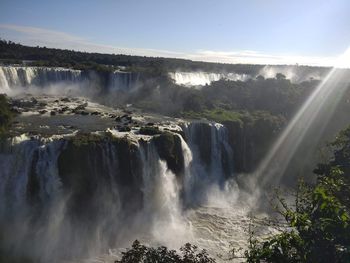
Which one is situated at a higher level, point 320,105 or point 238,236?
point 320,105

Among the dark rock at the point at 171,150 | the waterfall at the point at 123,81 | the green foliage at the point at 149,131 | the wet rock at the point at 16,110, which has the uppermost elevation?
the waterfall at the point at 123,81

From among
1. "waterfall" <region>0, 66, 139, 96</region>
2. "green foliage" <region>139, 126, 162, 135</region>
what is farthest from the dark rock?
"waterfall" <region>0, 66, 139, 96</region>

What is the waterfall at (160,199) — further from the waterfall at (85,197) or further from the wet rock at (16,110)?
the wet rock at (16,110)

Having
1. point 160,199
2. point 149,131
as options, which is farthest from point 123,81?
point 160,199

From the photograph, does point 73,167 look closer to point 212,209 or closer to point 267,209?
point 212,209

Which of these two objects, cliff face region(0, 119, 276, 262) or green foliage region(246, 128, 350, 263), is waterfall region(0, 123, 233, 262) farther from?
green foliage region(246, 128, 350, 263)

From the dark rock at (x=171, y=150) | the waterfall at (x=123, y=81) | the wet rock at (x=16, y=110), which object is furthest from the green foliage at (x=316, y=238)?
the waterfall at (x=123, y=81)

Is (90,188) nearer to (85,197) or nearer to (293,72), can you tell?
(85,197)

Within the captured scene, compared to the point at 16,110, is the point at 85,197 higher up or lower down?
lower down

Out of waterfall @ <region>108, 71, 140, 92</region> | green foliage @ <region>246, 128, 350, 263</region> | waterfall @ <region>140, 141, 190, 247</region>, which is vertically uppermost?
green foliage @ <region>246, 128, 350, 263</region>

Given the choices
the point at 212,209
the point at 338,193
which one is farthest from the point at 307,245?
the point at 212,209

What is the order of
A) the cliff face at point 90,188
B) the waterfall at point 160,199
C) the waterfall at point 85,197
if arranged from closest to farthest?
the waterfall at point 85,197 < the cliff face at point 90,188 < the waterfall at point 160,199
